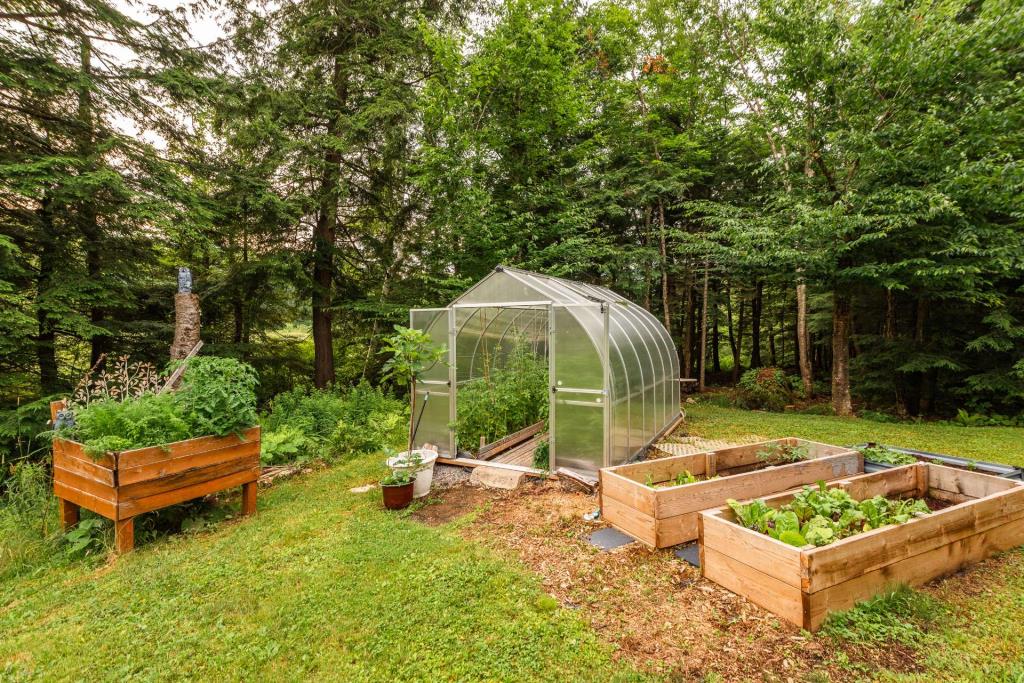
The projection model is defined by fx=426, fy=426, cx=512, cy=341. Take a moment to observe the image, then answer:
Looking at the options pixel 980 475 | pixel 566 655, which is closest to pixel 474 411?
pixel 566 655

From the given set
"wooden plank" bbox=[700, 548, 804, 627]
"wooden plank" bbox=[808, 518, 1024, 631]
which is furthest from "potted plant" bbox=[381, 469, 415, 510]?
"wooden plank" bbox=[808, 518, 1024, 631]

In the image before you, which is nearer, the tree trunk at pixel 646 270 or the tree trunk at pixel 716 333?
the tree trunk at pixel 646 270

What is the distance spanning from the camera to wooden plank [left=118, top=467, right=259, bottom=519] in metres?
3.64

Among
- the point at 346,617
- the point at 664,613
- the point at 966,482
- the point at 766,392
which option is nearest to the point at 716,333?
the point at 766,392

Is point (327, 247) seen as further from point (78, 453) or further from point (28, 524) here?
point (28, 524)

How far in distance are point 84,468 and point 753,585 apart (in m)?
5.43

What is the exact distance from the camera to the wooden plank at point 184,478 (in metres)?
3.64

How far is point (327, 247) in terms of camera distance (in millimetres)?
9625

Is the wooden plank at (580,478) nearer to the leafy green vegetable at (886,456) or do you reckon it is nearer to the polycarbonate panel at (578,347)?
the polycarbonate panel at (578,347)

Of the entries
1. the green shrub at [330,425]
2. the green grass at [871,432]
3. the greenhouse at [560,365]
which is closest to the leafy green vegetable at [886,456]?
the green grass at [871,432]

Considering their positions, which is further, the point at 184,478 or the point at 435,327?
the point at 435,327

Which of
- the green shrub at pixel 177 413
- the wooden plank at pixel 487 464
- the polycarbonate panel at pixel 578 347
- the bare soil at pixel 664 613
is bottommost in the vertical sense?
the bare soil at pixel 664 613

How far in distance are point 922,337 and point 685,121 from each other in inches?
314

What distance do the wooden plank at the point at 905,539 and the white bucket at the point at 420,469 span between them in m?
3.83
